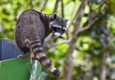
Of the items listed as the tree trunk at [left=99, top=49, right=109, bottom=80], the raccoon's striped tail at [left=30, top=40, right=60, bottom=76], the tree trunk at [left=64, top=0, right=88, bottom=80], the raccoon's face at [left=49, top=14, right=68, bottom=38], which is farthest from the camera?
the tree trunk at [left=99, top=49, right=109, bottom=80]

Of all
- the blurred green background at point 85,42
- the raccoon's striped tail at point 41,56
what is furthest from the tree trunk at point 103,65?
the raccoon's striped tail at point 41,56

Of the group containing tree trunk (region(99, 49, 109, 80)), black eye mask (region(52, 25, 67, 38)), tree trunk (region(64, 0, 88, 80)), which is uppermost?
black eye mask (region(52, 25, 67, 38))

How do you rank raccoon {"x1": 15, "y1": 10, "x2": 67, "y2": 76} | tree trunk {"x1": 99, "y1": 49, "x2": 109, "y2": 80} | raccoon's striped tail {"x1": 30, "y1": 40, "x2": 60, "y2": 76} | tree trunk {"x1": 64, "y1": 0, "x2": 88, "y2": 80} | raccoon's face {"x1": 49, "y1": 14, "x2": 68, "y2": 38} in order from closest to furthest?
raccoon's striped tail {"x1": 30, "y1": 40, "x2": 60, "y2": 76} → raccoon {"x1": 15, "y1": 10, "x2": 67, "y2": 76} → raccoon's face {"x1": 49, "y1": 14, "x2": 68, "y2": 38} → tree trunk {"x1": 64, "y1": 0, "x2": 88, "y2": 80} → tree trunk {"x1": 99, "y1": 49, "x2": 109, "y2": 80}

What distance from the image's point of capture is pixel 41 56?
3.02 m

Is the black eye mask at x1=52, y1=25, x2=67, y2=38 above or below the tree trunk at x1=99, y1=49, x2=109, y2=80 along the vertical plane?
above

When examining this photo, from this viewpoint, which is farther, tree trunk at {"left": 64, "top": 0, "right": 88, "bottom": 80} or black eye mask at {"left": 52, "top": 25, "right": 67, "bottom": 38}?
tree trunk at {"left": 64, "top": 0, "right": 88, "bottom": 80}

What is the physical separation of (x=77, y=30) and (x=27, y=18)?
1.75m

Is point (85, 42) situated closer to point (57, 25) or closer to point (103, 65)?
point (103, 65)

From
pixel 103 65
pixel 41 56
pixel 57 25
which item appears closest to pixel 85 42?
pixel 103 65

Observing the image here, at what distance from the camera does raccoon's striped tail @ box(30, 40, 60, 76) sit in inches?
116

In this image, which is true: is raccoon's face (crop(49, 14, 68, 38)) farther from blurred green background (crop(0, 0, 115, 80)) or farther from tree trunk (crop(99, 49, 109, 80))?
tree trunk (crop(99, 49, 109, 80))

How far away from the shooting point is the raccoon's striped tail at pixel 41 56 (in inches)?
116

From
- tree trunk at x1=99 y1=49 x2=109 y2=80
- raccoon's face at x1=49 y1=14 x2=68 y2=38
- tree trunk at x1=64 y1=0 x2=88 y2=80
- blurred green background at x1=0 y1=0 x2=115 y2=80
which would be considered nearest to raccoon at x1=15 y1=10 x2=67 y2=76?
raccoon's face at x1=49 y1=14 x2=68 y2=38

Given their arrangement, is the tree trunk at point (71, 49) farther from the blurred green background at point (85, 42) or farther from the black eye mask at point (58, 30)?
the black eye mask at point (58, 30)
